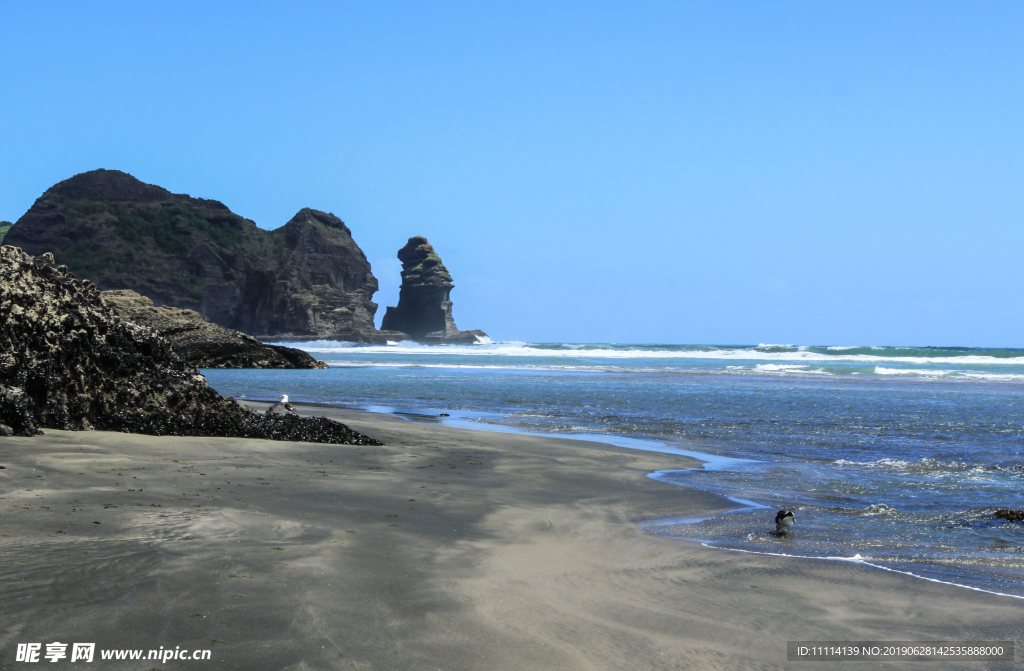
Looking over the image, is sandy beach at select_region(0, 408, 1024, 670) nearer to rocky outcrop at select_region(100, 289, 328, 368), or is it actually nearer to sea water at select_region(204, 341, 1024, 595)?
sea water at select_region(204, 341, 1024, 595)

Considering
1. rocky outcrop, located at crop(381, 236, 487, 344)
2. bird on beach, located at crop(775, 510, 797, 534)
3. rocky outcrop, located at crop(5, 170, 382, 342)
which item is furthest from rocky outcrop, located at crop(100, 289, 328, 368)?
rocky outcrop, located at crop(381, 236, 487, 344)

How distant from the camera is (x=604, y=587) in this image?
3.80 metres

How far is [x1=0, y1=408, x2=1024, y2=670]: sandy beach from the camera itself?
2.78m

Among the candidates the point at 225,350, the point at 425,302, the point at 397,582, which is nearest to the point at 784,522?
the point at 397,582

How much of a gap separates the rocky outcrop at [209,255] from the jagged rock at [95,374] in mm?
81949

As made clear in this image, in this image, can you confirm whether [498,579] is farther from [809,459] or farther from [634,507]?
[809,459]

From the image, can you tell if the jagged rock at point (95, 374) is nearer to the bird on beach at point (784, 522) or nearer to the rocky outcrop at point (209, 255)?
the bird on beach at point (784, 522)

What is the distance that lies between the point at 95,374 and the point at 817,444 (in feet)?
34.1

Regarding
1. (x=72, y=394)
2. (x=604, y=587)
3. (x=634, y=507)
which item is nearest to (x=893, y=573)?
(x=604, y=587)

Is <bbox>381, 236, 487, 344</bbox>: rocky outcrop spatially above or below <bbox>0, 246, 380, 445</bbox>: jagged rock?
above

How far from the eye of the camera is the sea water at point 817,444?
514 centimetres

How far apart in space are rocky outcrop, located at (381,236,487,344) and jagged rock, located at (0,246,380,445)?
11123 cm

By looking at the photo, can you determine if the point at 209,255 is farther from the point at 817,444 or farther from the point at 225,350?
the point at 817,444

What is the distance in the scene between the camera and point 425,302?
124562 mm
